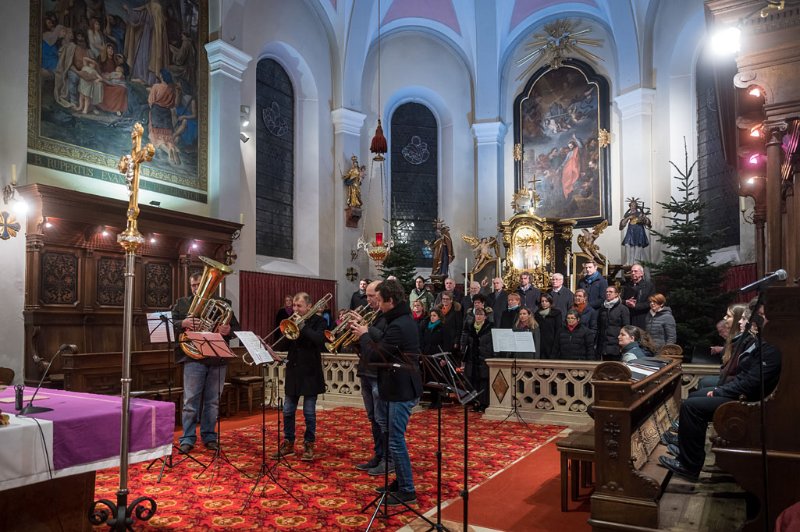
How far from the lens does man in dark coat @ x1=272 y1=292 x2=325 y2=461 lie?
6.40 metres

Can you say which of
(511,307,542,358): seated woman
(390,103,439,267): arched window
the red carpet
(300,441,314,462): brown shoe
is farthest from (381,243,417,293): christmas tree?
the red carpet

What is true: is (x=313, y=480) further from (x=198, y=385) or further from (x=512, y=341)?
(x=512, y=341)

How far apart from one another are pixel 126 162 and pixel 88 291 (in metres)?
6.58

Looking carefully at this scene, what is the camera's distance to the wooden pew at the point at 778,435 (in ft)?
11.9

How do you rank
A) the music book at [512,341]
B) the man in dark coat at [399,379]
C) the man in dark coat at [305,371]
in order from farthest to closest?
the music book at [512,341] < the man in dark coat at [305,371] < the man in dark coat at [399,379]

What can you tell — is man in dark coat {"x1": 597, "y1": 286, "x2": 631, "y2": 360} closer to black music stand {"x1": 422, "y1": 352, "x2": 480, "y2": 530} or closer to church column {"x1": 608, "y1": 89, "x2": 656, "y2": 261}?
black music stand {"x1": 422, "y1": 352, "x2": 480, "y2": 530}

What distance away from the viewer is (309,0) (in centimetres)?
1600

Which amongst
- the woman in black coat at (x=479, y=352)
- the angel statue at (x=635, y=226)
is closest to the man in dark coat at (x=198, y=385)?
the woman in black coat at (x=479, y=352)

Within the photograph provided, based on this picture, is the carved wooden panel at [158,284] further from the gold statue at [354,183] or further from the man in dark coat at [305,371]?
the gold statue at [354,183]

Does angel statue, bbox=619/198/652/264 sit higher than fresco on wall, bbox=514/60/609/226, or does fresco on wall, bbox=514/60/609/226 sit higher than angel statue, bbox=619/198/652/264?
fresco on wall, bbox=514/60/609/226

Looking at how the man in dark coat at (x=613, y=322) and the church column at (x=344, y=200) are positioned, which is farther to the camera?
the church column at (x=344, y=200)

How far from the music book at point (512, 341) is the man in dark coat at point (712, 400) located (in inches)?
138

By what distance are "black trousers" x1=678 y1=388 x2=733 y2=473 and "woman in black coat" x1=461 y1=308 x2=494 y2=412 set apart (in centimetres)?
515

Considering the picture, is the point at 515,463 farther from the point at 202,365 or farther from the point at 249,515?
the point at 202,365
